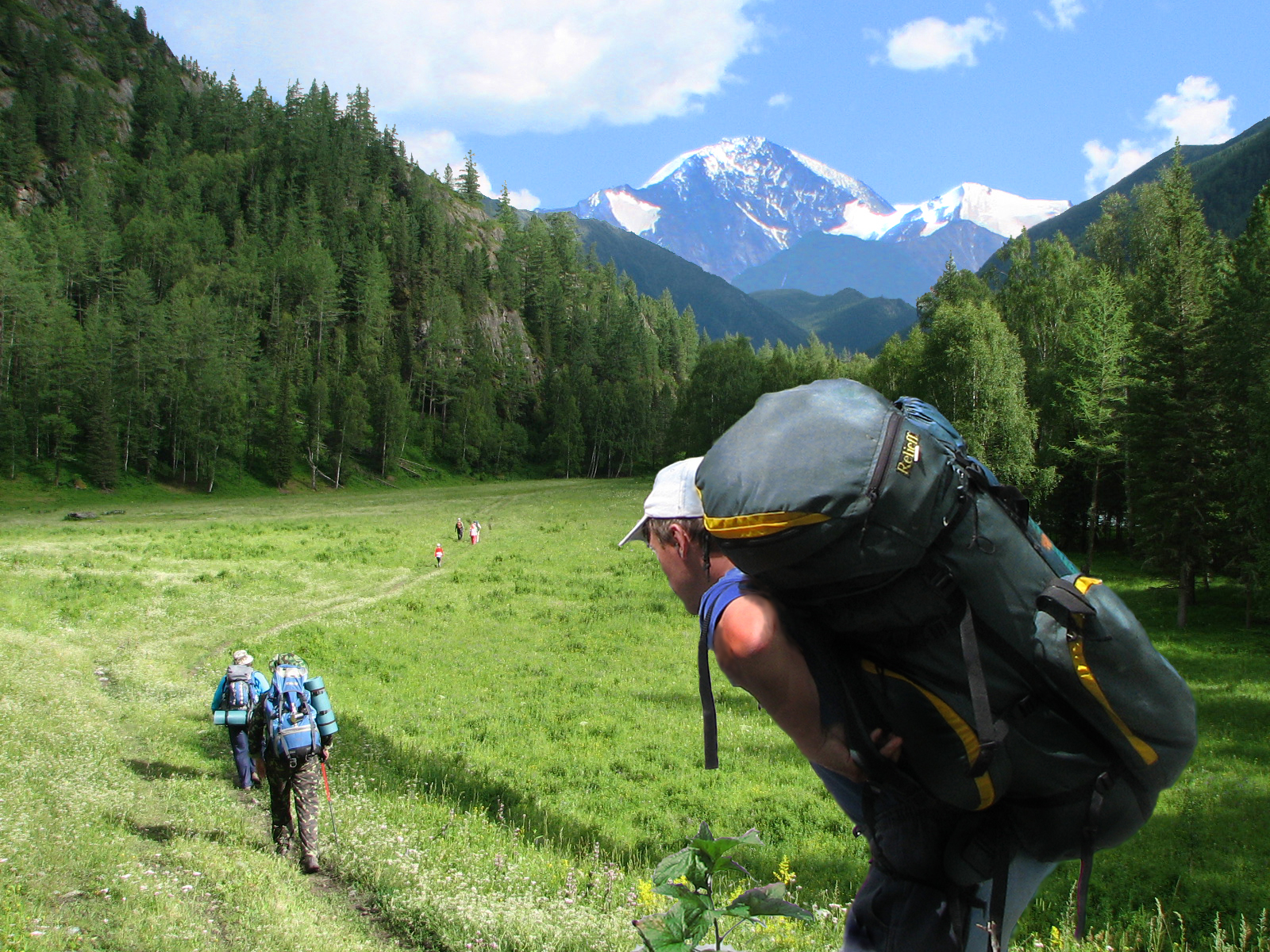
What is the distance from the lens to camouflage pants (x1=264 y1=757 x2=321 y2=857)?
9000mm

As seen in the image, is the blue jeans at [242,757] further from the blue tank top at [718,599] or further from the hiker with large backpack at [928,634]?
the hiker with large backpack at [928,634]

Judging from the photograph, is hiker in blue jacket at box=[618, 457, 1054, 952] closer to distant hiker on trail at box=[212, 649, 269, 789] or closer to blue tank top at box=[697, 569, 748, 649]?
blue tank top at box=[697, 569, 748, 649]

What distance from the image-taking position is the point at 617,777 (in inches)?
532

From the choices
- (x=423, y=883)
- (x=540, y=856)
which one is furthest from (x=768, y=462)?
(x=540, y=856)

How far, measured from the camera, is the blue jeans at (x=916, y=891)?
2559mm

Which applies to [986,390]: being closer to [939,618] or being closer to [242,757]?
[242,757]

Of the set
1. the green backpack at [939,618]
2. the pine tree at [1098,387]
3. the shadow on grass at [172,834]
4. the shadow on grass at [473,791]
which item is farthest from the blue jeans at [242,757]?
the pine tree at [1098,387]

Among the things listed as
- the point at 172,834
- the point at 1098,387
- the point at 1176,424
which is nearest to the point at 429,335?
the point at 1098,387

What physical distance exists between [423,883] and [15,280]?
108161mm

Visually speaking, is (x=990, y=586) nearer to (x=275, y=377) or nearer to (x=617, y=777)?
(x=617, y=777)

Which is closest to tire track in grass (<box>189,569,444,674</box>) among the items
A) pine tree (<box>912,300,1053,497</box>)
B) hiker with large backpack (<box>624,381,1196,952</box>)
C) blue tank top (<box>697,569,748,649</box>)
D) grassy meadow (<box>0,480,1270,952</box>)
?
grassy meadow (<box>0,480,1270,952</box>)

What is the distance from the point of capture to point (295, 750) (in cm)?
895

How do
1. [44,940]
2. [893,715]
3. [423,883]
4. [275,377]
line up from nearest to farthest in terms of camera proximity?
1. [893,715]
2. [44,940]
3. [423,883]
4. [275,377]

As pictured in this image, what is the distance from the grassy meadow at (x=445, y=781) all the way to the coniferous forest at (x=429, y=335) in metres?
12.3
